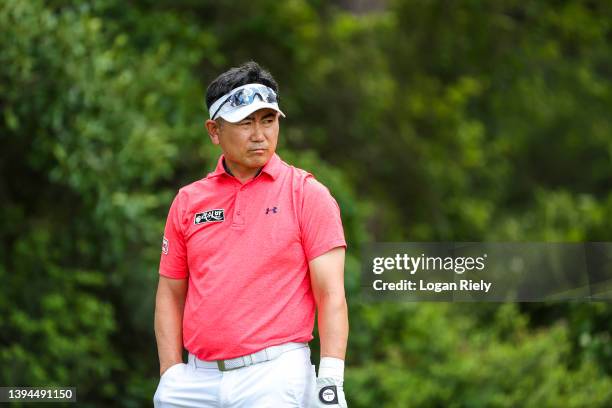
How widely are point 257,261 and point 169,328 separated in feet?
1.91

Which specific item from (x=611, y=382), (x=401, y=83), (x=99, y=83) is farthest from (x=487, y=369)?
(x=401, y=83)

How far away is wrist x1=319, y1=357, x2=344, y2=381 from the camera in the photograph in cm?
371

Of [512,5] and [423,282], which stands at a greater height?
A: [512,5]

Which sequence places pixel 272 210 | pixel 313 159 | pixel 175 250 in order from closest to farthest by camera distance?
1. pixel 272 210
2. pixel 175 250
3. pixel 313 159

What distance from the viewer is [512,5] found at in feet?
44.9

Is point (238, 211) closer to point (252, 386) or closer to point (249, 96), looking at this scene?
point (249, 96)

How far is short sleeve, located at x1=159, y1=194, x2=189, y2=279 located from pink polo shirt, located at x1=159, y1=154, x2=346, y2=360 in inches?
3.9

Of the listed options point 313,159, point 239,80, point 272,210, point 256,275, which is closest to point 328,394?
point 256,275

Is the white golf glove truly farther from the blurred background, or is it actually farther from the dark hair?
the blurred background

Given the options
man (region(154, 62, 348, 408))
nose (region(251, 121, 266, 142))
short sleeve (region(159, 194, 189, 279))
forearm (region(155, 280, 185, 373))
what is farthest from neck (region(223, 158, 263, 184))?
forearm (region(155, 280, 185, 373))

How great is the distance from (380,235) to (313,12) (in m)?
2.77

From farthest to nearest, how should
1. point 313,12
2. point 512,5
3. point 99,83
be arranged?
point 512,5, point 313,12, point 99,83

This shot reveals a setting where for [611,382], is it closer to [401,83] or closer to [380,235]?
[380,235]

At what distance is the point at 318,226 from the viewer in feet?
12.6
